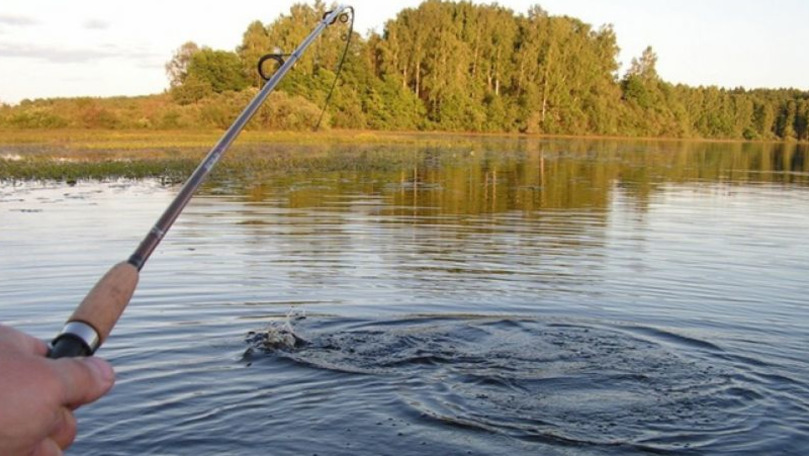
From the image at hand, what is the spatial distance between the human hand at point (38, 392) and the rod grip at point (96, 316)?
0.47ft

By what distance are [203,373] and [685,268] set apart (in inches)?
382

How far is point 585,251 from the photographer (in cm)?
1609

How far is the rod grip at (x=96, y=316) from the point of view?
2119mm

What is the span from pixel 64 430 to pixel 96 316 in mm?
505

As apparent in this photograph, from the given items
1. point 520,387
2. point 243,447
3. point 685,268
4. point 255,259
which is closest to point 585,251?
point 685,268

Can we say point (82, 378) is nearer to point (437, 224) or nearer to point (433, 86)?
point (437, 224)

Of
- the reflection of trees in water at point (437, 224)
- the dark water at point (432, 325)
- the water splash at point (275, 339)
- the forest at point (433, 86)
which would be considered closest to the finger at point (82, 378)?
the dark water at point (432, 325)

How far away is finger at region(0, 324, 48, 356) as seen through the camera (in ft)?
6.03

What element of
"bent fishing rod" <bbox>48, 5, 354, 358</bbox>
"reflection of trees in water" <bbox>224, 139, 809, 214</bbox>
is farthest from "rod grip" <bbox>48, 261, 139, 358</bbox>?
"reflection of trees in water" <bbox>224, 139, 809, 214</bbox>

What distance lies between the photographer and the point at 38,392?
1.77 m

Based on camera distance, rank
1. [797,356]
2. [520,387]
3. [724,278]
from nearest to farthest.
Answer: [520,387], [797,356], [724,278]

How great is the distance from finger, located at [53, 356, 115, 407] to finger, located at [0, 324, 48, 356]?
3.4 inches

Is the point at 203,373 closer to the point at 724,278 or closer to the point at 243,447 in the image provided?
the point at 243,447

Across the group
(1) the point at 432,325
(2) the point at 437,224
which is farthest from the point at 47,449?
(2) the point at 437,224
